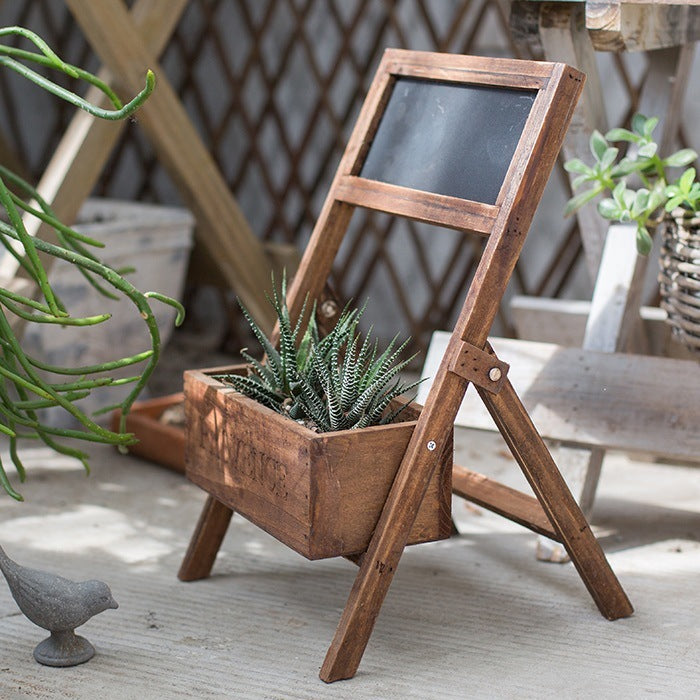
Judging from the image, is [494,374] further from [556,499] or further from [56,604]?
[56,604]

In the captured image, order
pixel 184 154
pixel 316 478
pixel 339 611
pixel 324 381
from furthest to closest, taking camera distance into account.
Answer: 1. pixel 184 154
2. pixel 339 611
3. pixel 324 381
4. pixel 316 478

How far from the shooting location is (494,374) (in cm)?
127

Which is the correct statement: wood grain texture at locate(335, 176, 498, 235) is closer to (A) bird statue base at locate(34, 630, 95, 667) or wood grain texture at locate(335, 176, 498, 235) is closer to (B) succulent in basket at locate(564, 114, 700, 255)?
(B) succulent in basket at locate(564, 114, 700, 255)

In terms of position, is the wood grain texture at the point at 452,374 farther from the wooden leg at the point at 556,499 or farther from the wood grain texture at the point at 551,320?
the wood grain texture at the point at 551,320

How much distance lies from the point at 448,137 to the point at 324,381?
1.13 ft

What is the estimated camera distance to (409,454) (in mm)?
1242

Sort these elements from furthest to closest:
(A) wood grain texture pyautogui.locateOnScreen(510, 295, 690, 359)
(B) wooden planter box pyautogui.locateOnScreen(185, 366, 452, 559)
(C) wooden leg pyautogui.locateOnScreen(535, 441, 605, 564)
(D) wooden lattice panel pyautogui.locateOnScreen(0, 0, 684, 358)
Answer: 1. (D) wooden lattice panel pyautogui.locateOnScreen(0, 0, 684, 358)
2. (A) wood grain texture pyautogui.locateOnScreen(510, 295, 690, 359)
3. (C) wooden leg pyautogui.locateOnScreen(535, 441, 605, 564)
4. (B) wooden planter box pyautogui.locateOnScreen(185, 366, 452, 559)

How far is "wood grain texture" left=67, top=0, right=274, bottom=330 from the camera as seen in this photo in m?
2.07

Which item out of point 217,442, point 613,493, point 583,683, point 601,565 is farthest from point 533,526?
point 613,493

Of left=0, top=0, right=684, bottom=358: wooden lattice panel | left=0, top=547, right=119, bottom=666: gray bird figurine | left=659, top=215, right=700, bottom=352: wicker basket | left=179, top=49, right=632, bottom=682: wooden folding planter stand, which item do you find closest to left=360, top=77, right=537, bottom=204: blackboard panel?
left=179, top=49, right=632, bottom=682: wooden folding planter stand

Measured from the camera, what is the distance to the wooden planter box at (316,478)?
121 centimetres

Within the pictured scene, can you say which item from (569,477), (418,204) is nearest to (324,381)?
(418,204)

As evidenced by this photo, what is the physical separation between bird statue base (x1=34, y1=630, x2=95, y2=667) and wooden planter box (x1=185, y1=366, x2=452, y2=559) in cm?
25

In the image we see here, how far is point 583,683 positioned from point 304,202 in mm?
1893
